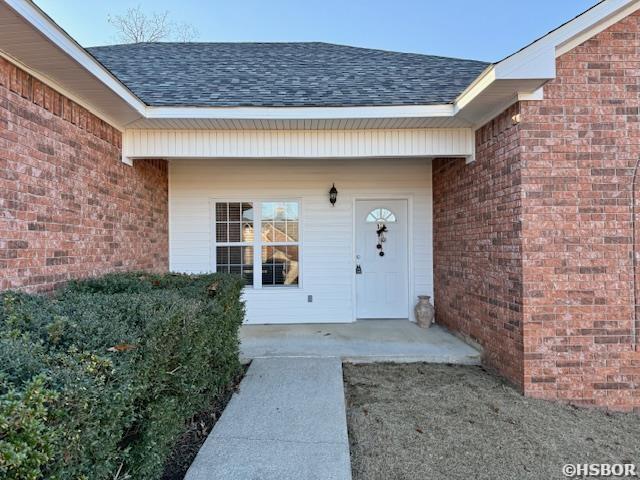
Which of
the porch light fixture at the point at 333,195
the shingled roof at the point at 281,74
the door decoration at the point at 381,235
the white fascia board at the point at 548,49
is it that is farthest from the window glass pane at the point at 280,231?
the white fascia board at the point at 548,49

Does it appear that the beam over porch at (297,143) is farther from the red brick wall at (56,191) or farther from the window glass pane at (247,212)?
the window glass pane at (247,212)

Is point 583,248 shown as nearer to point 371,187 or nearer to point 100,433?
point 371,187

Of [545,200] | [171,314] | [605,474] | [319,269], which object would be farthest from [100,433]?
[319,269]

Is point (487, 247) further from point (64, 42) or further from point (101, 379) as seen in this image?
point (64, 42)

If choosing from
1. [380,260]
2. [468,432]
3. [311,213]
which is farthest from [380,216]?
[468,432]

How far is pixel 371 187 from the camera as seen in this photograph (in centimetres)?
723

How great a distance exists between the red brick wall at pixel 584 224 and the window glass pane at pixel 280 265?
4.09 m

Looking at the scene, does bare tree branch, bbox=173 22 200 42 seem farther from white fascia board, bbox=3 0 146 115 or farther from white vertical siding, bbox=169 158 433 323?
white fascia board, bbox=3 0 146 115

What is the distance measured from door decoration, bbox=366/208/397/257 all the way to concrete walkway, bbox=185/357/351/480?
3.24 meters

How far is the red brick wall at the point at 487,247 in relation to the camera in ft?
14.2

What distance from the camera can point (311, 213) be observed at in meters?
7.21

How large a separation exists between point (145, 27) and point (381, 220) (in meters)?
14.8

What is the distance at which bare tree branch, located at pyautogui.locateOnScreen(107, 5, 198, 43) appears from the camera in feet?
52.6

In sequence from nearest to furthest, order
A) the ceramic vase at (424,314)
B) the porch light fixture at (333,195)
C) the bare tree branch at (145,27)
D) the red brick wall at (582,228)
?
the red brick wall at (582,228) → the ceramic vase at (424,314) → the porch light fixture at (333,195) → the bare tree branch at (145,27)
